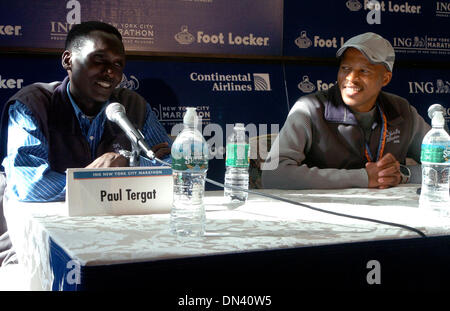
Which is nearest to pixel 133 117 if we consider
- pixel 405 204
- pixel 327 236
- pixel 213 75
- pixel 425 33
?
pixel 213 75

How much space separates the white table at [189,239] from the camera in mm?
862

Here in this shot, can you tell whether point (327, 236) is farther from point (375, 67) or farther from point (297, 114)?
point (375, 67)

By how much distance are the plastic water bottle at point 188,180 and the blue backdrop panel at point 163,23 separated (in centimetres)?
163

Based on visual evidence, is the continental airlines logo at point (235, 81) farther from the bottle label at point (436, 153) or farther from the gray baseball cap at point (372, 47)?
the bottle label at point (436, 153)

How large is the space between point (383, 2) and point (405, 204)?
1.91 metres

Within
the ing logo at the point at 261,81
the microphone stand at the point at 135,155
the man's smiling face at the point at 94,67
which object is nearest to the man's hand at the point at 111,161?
the microphone stand at the point at 135,155

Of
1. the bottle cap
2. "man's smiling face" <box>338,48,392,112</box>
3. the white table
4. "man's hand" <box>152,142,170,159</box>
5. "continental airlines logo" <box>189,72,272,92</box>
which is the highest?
"continental airlines logo" <box>189,72,272,92</box>

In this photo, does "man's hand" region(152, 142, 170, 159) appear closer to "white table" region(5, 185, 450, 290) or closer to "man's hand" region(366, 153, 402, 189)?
"white table" region(5, 185, 450, 290)

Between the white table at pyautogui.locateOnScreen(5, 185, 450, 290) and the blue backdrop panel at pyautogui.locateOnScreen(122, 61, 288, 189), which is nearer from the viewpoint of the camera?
the white table at pyautogui.locateOnScreen(5, 185, 450, 290)

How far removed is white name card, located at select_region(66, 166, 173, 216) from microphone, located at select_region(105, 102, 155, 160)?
0.21ft

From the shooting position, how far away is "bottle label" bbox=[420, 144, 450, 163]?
4.27 ft

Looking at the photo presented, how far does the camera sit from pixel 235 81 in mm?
2799

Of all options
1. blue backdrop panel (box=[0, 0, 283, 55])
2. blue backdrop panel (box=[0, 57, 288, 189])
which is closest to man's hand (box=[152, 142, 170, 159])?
blue backdrop panel (box=[0, 57, 288, 189])

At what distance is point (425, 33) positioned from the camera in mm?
3080
